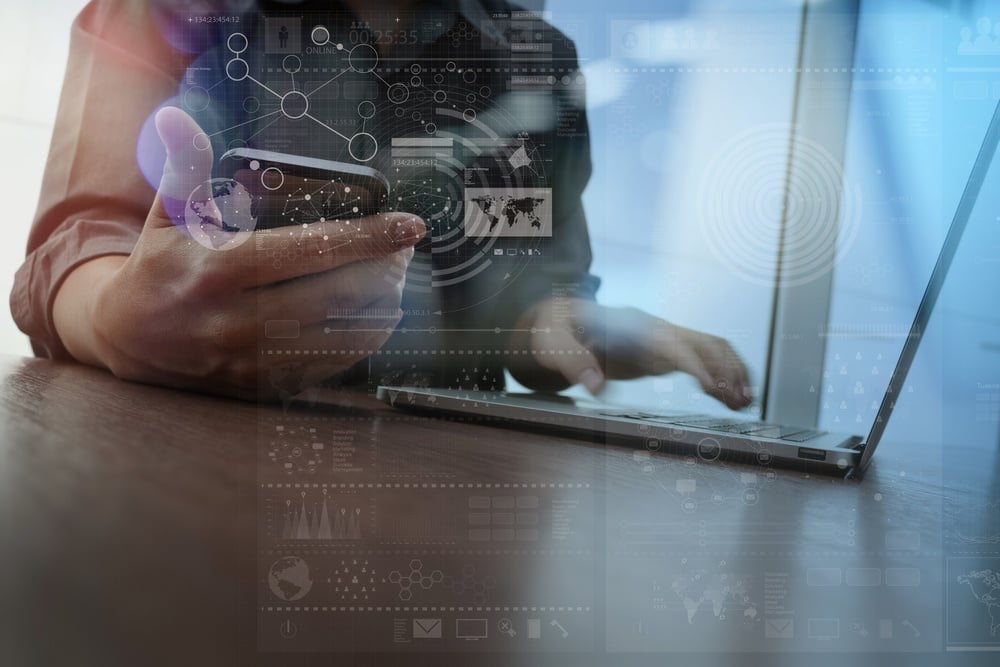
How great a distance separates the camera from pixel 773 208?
0.34 meters

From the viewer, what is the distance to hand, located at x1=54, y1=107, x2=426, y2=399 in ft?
1.15

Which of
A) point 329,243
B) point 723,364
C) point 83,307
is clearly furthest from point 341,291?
point 83,307

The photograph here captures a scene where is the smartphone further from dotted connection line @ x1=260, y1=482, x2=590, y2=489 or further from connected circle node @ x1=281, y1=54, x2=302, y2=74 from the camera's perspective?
dotted connection line @ x1=260, y1=482, x2=590, y2=489

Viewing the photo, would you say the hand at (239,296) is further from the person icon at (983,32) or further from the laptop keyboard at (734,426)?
the person icon at (983,32)

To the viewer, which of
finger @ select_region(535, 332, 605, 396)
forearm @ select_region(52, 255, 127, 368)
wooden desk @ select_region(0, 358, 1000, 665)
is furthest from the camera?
forearm @ select_region(52, 255, 127, 368)

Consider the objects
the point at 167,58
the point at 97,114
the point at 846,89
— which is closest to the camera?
the point at 846,89

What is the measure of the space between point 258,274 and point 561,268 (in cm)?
20

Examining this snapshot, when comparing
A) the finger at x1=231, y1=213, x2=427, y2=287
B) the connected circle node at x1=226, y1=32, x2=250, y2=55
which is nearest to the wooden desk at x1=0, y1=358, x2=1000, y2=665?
the finger at x1=231, y1=213, x2=427, y2=287

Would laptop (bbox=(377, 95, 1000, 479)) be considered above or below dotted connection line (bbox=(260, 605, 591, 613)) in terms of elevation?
above

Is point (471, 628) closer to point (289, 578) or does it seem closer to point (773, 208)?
point (289, 578)

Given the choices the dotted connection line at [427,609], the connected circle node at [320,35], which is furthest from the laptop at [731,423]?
the connected circle node at [320,35]

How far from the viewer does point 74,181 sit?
1.98ft

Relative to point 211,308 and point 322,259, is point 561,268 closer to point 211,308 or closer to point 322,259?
point 322,259

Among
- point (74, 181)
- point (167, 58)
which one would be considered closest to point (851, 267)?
point (167, 58)
